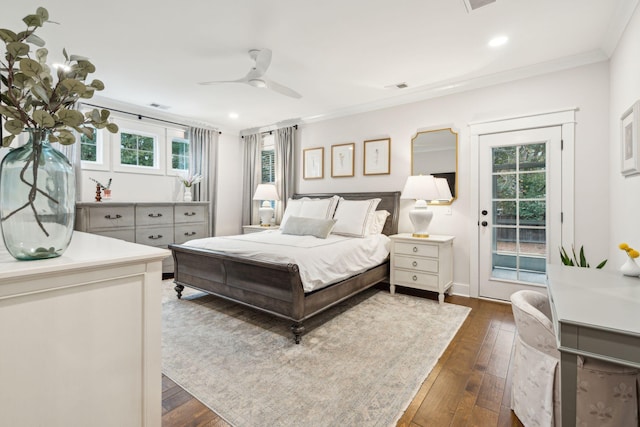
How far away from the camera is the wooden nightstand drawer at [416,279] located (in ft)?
11.2

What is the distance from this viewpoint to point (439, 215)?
389 centimetres

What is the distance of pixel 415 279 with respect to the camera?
11.6 feet

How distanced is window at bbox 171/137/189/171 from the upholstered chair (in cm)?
524

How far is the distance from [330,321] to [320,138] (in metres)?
3.16

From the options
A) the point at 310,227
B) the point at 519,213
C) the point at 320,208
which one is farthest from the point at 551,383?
the point at 320,208

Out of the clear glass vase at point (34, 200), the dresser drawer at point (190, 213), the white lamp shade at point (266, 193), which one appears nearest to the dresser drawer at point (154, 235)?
the dresser drawer at point (190, 213)

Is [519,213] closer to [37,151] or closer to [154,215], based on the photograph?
[37,151]

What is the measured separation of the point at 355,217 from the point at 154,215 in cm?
288

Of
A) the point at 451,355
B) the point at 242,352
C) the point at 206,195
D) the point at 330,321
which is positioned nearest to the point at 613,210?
the point at 451,355

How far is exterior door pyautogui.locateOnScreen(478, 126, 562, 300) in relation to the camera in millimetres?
3189

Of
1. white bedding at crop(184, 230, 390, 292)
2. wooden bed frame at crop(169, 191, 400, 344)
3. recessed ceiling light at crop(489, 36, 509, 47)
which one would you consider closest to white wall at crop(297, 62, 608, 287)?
recessed ceiling light at crop(489, 36, 509, 47)

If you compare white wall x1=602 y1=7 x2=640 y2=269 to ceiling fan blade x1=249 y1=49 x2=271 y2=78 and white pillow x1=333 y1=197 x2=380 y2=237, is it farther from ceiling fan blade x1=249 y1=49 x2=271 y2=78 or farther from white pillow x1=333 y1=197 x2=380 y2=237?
ceiling fan blade x1=249 y1=49 x2=271 y2=78

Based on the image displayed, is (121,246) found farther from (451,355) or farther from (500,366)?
(500,366)

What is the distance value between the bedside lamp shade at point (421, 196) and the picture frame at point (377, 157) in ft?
2.51
